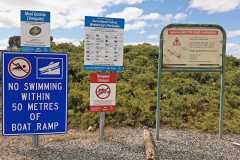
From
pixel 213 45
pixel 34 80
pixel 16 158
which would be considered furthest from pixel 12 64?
pixel 213 45

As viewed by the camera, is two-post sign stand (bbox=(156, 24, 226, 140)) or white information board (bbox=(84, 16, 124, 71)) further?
two-post sign stand (bbox=(156, 24, 226, 140))

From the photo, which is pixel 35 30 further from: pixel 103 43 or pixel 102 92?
pixel 102 92

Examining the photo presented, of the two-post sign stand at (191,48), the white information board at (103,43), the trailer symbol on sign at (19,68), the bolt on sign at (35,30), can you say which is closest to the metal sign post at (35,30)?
the bolt on sign at (35,30)

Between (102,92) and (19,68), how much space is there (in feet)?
5.65

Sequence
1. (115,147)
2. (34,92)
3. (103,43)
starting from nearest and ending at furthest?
(34,92), (115,147), (103,43)

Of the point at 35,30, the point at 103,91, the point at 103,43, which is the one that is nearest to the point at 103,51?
the point at 103,43

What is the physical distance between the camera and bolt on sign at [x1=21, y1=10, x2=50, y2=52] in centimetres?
855

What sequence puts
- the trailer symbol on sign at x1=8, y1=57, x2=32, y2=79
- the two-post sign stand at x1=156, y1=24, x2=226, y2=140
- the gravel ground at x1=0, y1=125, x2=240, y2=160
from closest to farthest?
the trailer symbol on sign at x1=8, y1=57, x2=32, y2=79, the gravel ground at x1=0, y1=125, x2=240, y2=160, the two-post sign stand at x1=156, y1=24, x2=226, y2=140

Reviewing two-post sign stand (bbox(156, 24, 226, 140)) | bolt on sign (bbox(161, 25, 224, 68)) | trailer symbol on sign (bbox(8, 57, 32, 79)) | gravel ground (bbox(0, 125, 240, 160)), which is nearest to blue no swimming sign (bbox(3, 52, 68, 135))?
A: trailer symbol on sign (bbox(8, 57, 32, 79))

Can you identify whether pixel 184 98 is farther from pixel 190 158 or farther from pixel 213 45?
pixel 190 158

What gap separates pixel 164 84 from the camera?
13.1 metres

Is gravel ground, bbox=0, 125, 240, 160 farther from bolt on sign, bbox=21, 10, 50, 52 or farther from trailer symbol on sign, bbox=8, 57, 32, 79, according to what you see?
bolt on sign, bbox=21, 10, 50, 52

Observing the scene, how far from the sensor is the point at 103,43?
7.82m

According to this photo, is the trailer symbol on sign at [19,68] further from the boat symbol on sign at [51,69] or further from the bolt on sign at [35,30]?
the bolt on sign at [35,30]
